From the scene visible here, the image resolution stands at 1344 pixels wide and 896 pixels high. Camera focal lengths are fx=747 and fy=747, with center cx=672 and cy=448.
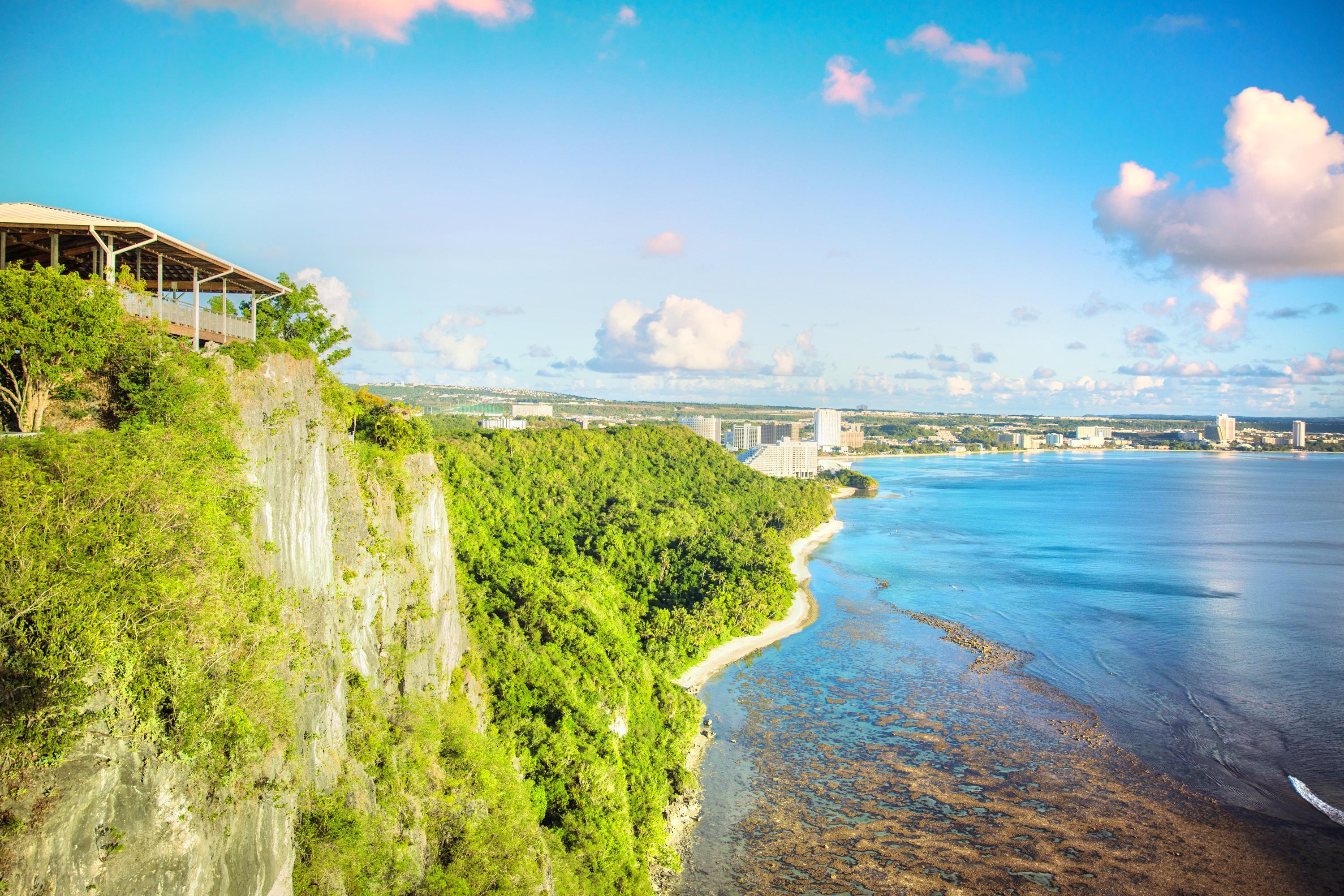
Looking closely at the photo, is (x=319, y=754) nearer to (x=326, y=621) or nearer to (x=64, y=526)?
(x=326, y=621)

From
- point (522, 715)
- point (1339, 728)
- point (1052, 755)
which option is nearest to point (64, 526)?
point (522, 715)

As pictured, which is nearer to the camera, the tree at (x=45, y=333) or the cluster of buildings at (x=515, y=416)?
the tree at (x=45, y=333)

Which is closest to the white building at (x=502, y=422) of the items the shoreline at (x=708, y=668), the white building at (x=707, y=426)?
the shoreline at (x=708, y=668)

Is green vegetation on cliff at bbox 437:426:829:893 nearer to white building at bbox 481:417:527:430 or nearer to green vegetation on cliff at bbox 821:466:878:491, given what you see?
white building at bbox 481:417:527:430

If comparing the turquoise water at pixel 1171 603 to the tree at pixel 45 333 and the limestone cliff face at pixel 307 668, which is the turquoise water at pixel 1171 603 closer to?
the limestone cliff face at pixel 307 668

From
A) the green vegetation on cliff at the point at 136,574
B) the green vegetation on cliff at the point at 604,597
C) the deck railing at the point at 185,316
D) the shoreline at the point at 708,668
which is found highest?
the deck railing at the point at 185,316

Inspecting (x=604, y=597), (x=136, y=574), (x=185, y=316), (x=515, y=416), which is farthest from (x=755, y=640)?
(x=515, y=416)

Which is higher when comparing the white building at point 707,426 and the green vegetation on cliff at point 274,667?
the white building at point 707,426
